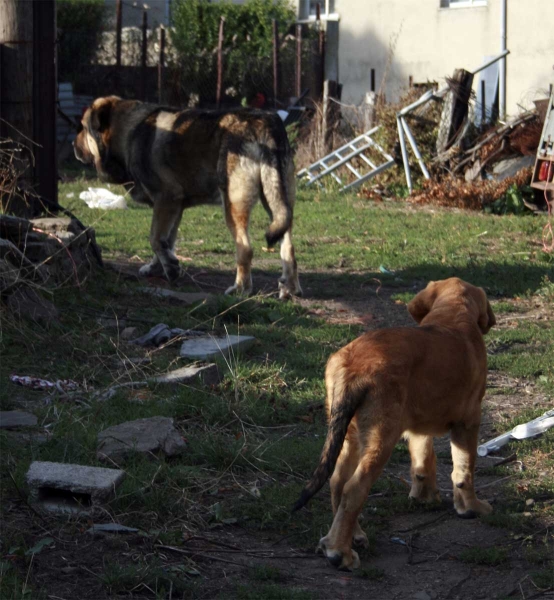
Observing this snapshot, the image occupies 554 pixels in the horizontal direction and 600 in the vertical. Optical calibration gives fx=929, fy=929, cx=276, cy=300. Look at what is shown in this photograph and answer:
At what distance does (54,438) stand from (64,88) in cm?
1801

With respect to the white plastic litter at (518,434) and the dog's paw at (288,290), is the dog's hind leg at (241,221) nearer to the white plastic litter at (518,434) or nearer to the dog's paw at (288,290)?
the dog's paw at (288,290)

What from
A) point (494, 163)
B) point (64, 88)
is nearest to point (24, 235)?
point (494, 163)

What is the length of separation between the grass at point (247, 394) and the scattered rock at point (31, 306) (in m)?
→ 0.11

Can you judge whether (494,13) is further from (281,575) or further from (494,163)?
(281,575)

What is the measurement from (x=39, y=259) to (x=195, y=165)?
2.23 meters

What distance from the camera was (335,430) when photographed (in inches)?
151

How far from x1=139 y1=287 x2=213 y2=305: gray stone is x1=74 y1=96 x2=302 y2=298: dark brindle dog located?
23.4 inches

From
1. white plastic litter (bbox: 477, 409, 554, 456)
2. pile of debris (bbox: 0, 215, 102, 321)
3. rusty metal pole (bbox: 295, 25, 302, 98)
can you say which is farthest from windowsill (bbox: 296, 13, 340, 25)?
white plastic litter (bbox: 477, 409, 554, 456)

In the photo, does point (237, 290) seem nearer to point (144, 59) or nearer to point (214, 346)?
point (214, 346)

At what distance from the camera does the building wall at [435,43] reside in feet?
63.7

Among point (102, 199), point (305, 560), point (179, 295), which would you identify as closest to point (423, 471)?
point (305, 560)

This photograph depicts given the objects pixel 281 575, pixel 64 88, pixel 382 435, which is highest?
pixel 64 88

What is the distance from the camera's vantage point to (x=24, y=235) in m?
8.17

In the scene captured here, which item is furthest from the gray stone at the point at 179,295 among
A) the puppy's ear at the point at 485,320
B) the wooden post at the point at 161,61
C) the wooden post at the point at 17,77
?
the wooden post at the point at 161,61
